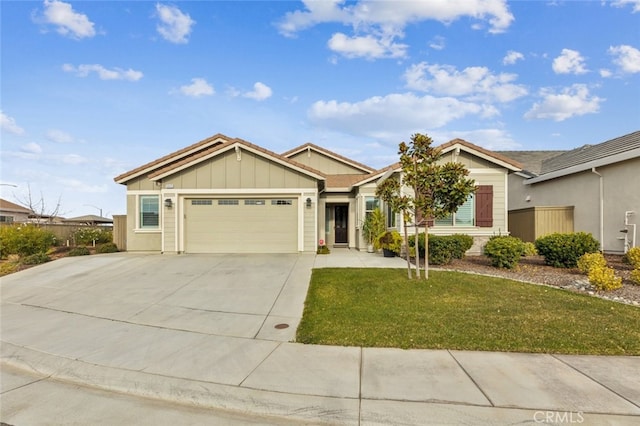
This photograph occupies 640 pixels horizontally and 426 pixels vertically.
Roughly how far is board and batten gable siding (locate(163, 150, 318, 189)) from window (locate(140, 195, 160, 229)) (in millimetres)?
1549

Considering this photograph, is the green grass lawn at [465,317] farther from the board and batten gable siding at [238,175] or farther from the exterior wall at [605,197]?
the exterior wall at [605,197]

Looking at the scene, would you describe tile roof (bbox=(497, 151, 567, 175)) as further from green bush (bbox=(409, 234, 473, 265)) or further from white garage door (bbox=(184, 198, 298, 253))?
white garage door (bbox=(184, 198, 298, 253))

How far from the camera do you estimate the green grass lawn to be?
5.10 m

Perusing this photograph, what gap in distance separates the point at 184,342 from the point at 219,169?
9.78 m

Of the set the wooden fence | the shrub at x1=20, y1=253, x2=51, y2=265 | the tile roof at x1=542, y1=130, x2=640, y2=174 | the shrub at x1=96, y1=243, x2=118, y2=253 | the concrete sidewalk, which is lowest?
the concrete sidewalk

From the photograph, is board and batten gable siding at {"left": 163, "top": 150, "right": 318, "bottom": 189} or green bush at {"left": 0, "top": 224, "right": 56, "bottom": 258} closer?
green bush at {"left": 0, "top": 224, "right": 56, "bottom": 258}

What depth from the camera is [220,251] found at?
14203mm

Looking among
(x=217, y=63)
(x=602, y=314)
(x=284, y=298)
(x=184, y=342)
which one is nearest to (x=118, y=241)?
(x=217, y=63)

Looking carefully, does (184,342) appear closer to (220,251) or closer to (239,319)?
(239,319)

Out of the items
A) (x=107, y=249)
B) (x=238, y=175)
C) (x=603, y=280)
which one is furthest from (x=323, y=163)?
(x=603, y=280)

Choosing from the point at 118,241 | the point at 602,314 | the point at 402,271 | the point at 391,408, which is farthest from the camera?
the point at 118,241

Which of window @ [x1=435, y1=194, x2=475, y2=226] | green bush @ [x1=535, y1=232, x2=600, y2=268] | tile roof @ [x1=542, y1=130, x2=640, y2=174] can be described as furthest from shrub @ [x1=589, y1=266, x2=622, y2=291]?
tile roof @ [x1=542, y1=130, x2=640, y2=174]

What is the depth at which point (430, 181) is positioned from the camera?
8.30m

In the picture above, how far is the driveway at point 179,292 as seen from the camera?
6468 millimetres
